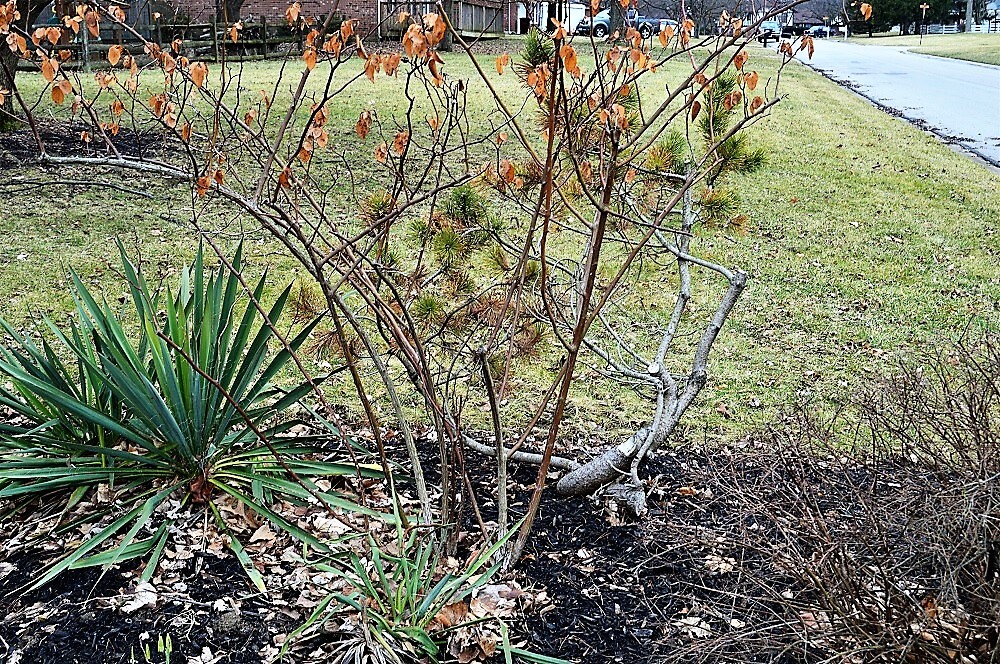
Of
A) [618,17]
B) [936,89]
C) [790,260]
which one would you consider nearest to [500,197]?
[618,17]

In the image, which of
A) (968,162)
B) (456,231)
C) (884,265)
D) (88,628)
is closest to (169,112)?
(456,231)

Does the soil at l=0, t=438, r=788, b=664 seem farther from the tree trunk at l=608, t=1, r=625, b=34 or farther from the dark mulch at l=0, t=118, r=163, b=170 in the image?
the dark mulch at l=0, t=118, r=163, b=170

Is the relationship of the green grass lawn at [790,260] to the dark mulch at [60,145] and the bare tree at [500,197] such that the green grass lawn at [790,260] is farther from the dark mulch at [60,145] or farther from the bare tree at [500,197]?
the bare tree at [500,197]

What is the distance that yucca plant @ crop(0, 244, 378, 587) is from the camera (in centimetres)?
341

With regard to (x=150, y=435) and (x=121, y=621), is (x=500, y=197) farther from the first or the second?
(x=121, y=621)

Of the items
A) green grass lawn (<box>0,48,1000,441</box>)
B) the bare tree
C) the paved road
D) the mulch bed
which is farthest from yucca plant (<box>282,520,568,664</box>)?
the paved road

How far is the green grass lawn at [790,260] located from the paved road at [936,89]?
3.17m

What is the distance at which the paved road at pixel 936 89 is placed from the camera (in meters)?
15.9

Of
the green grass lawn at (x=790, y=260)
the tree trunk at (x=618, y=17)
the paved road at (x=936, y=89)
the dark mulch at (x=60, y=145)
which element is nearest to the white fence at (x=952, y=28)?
the paved road at (x=936, y=89)

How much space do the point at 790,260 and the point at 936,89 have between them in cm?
1710

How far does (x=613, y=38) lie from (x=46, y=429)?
8.28 ft

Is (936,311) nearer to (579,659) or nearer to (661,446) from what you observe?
(661,446)

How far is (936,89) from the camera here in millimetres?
22797

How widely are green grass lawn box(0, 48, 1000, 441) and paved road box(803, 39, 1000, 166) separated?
317 centimetres
